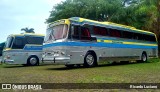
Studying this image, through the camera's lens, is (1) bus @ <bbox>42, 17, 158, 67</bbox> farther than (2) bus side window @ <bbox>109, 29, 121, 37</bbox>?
No

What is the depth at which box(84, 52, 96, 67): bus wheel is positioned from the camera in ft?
55.5

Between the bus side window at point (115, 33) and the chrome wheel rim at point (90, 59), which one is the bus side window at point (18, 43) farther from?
the bus side window at point (115, 33)

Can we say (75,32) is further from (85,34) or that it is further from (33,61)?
(33,61)

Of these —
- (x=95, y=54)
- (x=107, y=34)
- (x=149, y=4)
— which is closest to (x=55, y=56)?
(x=95, y=54)

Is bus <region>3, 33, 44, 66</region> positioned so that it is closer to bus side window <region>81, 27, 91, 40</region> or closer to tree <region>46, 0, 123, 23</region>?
bus side window <region>81, 27, 91, 40</region>

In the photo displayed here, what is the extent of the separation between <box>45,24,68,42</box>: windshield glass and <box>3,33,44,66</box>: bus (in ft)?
A: 18.8

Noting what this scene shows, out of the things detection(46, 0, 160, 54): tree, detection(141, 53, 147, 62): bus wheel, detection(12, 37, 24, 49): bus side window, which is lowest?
detection(141, 53, 147, 62): bus wheel

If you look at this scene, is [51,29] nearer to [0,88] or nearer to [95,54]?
[95,54]

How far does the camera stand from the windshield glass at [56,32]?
51.6 ft

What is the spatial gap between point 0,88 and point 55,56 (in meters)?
7.53

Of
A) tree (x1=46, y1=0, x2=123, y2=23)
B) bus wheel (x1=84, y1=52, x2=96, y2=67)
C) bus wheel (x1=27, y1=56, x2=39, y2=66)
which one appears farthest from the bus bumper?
tree (x1=46, y1=0, x2=123, y2=23)

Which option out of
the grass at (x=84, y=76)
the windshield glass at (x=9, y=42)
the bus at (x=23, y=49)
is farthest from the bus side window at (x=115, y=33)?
the windshield glass at (x=9, y=42)

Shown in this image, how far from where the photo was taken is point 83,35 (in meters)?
16.7

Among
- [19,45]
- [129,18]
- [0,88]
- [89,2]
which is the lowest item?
[0,88]
